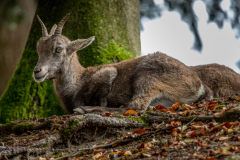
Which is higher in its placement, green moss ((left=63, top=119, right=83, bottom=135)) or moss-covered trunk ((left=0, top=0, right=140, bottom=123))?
moss-covered trunk ((left=0, top=0, right=140, bottom=123))

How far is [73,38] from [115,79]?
1913mm

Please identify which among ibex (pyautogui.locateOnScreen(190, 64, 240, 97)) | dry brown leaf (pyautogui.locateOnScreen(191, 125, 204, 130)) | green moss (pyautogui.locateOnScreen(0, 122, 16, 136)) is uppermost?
Answer: ibex (pyautogui.locateOnScreen(190, 64, 240, 97))

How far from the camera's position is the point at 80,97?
6.07 meters

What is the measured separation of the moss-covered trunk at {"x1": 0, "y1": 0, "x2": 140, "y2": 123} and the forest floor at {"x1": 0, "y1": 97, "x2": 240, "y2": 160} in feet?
7.94

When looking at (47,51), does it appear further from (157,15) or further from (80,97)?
(157,15)

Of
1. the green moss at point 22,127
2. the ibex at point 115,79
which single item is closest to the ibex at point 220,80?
the ibex at point 115,79

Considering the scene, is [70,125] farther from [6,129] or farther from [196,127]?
[6,129]

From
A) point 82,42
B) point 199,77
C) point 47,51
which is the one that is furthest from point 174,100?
point 47,51

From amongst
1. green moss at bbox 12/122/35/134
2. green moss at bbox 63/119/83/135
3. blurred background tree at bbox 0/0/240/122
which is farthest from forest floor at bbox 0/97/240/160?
blurred background tree at bbox 0/0/240/122

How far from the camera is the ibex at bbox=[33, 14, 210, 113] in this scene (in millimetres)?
5445

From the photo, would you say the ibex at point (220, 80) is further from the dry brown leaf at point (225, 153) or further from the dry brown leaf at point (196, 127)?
the dry brown leaf at point (225, 153)

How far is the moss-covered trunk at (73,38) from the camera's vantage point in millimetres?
6758

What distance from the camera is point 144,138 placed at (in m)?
3.28

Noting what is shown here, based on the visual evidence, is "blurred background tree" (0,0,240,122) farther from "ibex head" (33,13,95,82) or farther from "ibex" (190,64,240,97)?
"ibex" (190,64,240,97)
